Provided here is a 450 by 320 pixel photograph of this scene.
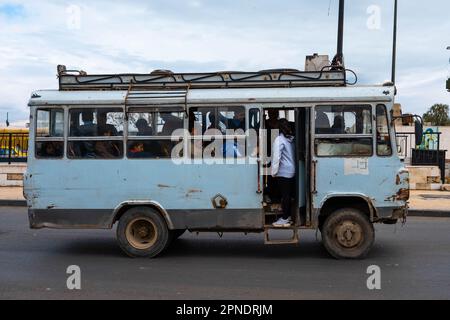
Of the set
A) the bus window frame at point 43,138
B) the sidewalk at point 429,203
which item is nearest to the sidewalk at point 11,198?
the bus window frame at point 43,138

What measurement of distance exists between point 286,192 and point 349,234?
1.09m

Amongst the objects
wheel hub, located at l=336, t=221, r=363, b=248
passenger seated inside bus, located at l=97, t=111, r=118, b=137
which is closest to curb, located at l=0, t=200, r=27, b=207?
passenger seated inside bus, located at l=97, t=111, r=118, b=137

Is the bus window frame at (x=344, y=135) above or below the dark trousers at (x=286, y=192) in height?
above

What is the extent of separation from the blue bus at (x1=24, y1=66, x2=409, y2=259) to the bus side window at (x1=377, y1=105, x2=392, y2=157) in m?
0.01

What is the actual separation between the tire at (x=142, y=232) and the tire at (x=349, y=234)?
2.40 meters

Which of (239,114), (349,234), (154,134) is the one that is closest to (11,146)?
(154,134)

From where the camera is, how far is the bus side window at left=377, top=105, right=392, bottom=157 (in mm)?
7844

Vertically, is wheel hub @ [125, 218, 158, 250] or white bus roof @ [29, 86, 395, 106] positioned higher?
white bus roof @ [29, 86, 395, 106]

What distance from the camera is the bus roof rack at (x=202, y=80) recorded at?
8180 mm

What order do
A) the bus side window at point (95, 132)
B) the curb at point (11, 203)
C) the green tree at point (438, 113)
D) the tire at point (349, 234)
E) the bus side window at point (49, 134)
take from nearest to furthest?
1. the tire at point (349, 234)
2. the bus side window at point (95, 132)
3. the bus side window at point (49, 134)
4. the curb at point (11, 203)
5. the green tree at point (438, 113)

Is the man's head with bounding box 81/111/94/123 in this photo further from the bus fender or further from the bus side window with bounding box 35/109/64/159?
the bus fender

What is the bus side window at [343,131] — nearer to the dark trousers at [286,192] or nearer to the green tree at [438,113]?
the dark trousers at [286,192]

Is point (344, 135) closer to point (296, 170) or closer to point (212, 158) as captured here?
point (296, 170)

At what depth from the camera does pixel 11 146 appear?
19.2 meters
